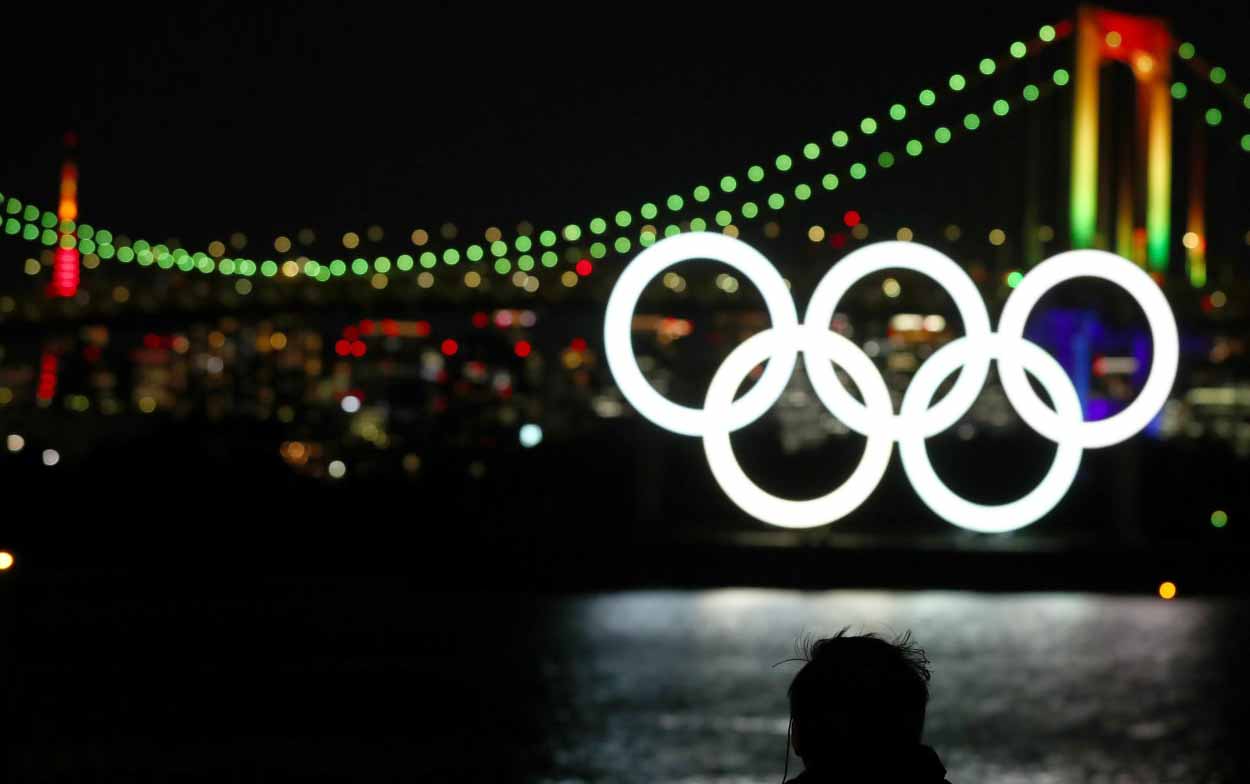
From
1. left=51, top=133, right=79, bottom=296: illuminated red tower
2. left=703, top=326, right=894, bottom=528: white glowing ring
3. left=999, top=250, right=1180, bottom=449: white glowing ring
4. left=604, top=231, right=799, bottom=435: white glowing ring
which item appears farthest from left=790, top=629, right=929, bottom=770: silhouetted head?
left=51, top=133, right=79, bottom=296: illuminated red tower

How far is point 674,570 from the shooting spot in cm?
2942

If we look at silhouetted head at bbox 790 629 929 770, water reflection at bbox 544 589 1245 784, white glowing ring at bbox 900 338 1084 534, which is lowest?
water reflection at bbox 544 589 1245 784

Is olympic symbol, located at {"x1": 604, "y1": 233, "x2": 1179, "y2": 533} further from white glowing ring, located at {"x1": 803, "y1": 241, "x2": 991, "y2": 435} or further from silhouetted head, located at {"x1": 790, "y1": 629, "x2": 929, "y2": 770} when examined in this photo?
silhouetted head, located at {"x1": 790, "y1": 629, "x2": 929, "y2": 770}

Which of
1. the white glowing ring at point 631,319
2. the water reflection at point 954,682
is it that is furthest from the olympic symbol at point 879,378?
the water reflection at point 954,682

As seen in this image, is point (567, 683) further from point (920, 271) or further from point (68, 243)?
point (68, 243)

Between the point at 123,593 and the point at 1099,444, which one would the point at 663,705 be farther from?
the point at 123,593

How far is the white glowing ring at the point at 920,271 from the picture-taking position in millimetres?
10609

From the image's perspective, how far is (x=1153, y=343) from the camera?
1039 cm

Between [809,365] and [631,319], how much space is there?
1.03 meters

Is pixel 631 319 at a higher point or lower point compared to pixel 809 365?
higher

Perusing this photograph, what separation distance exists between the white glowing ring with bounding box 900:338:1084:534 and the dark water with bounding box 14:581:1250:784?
167cm

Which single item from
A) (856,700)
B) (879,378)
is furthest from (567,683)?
(856,700)

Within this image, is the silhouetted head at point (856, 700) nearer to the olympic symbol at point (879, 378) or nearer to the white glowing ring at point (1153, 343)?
the olympic symbol at point (879, 378)

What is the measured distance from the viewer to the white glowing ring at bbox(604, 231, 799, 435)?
9812 mm
